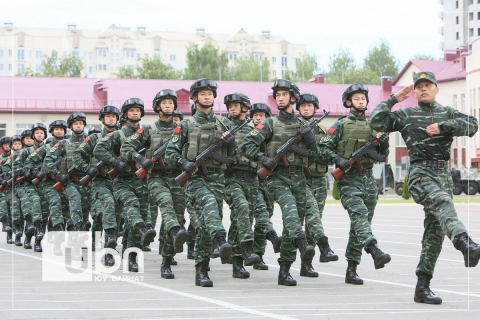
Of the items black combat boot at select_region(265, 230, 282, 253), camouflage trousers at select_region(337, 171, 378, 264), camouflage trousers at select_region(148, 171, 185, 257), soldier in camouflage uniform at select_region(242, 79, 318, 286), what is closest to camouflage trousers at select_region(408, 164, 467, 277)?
camouflage trousers at select_region(337, 171, 378, 264)

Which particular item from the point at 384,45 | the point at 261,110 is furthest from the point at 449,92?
the point at 261,110

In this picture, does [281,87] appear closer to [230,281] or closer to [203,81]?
[203,81]

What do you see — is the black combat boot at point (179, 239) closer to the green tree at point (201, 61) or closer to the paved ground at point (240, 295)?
the paved ground at point (240, 295)

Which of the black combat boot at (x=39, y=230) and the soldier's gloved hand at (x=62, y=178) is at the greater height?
the soldier's gloved hand at (x=62, y=178)

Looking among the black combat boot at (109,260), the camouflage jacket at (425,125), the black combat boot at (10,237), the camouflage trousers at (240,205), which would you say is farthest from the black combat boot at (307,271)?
the black combat boot at (10,237)

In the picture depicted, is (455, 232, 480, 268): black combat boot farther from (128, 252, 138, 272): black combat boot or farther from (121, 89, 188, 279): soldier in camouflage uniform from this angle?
(128, 252, 138, 272): black combat boot

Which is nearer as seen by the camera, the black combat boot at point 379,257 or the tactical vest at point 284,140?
the black combat boot at point 379,257

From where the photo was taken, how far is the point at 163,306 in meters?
8.23

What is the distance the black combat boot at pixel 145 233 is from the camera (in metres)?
10.9

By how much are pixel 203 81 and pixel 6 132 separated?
4658 centimetres

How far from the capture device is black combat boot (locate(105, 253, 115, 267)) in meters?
12.3

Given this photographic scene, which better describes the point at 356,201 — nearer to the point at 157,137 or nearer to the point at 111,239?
the point at 157,137

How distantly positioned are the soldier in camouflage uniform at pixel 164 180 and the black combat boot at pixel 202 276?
1.06 feet

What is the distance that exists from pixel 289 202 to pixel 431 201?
6.88ft
